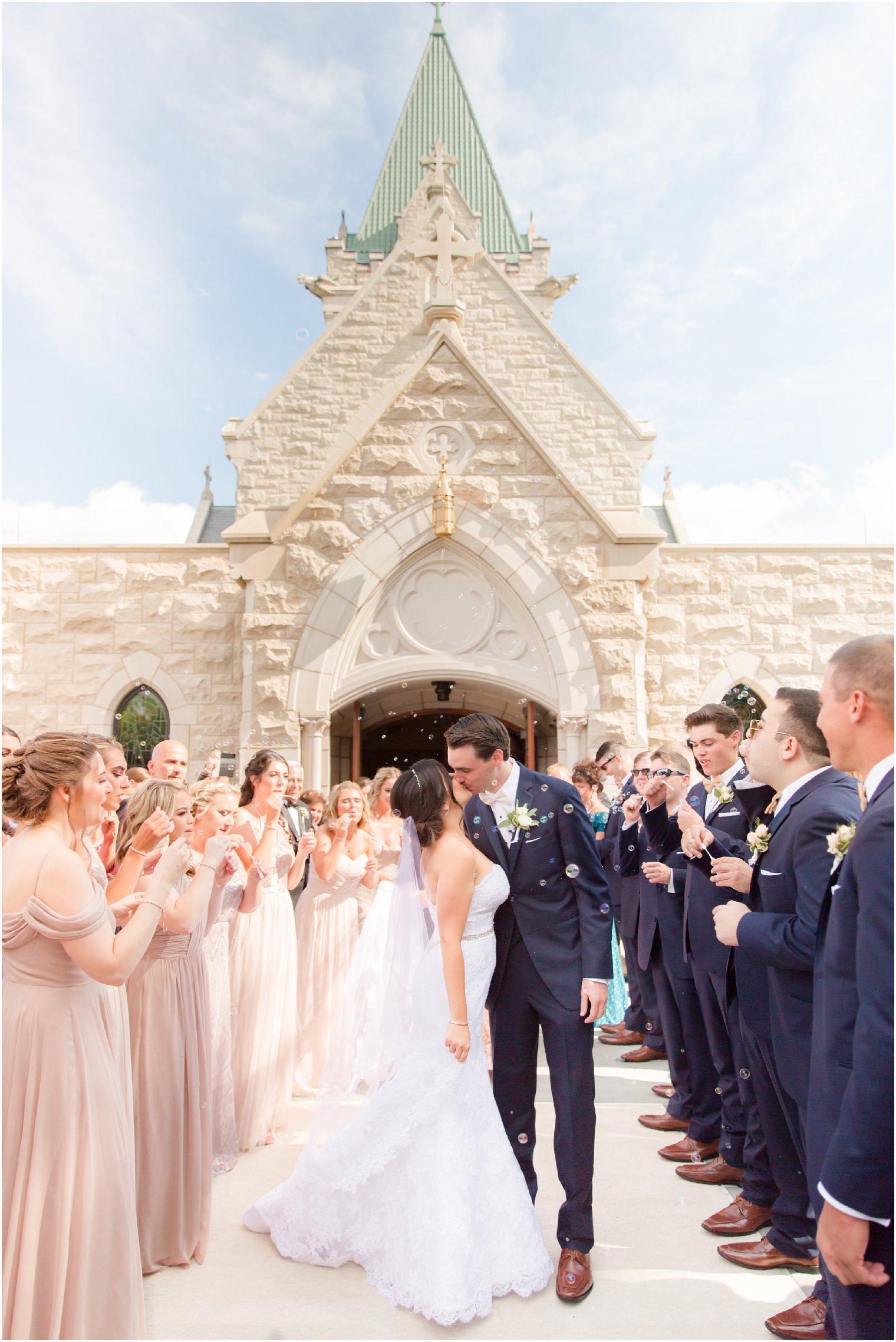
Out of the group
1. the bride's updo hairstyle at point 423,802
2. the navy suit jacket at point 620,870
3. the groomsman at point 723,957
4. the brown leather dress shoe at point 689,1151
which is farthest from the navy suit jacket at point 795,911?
the navy suit jacket at point 620,870

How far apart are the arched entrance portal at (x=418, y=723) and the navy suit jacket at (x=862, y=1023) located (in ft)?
27.1

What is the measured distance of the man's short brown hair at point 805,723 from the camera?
3232 mm

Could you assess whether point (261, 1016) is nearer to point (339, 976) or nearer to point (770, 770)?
point (339, 976)

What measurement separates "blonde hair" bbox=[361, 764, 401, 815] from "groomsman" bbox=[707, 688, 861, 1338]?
388cm

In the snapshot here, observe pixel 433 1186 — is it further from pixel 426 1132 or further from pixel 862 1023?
pixel 862 1023

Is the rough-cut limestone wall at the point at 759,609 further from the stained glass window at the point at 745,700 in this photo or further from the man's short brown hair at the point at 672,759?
the man's short brown hair at the point at 672,759

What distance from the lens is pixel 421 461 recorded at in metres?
10.5

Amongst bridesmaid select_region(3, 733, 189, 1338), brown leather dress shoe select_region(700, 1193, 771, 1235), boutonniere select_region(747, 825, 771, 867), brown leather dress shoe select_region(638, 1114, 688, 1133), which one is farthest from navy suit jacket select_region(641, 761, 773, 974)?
bridesmaid select_region(3, 733, 189, 1338)

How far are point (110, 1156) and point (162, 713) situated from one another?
9.58 m

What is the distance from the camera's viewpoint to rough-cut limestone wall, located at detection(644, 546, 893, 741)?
1166 centimetres

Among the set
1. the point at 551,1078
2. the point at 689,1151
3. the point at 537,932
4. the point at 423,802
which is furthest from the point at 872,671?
the point at 689,1151

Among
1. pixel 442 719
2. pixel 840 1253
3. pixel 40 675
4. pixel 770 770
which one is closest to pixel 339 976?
pixel 770 770

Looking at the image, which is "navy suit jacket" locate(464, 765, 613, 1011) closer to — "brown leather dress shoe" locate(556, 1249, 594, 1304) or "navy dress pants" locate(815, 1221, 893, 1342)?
"brown leather dress shoe" locate(556, 1249, 594, 1304)

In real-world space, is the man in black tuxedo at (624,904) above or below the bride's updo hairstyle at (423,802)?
below
